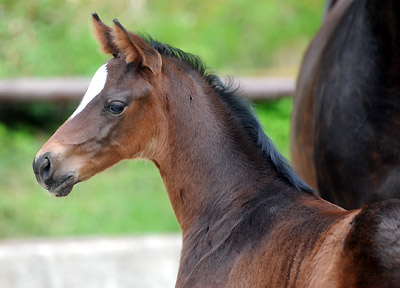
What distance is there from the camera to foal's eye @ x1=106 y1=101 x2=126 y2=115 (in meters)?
2.91

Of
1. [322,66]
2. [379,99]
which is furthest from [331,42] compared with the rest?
[379,99]

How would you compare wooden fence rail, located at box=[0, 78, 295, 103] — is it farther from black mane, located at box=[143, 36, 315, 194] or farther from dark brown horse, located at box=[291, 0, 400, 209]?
black mane, located at box=[143, 36, 315, 194]

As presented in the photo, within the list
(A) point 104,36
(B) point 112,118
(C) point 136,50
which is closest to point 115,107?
(B) point 112,118

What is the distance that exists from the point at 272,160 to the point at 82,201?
4.67m

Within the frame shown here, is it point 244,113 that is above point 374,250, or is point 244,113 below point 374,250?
above

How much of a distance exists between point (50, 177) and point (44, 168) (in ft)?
0.14

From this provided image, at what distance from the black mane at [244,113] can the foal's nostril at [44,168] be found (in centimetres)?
70

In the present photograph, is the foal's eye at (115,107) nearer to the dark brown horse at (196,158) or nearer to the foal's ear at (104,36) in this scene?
the dark brown horse at (196,158)

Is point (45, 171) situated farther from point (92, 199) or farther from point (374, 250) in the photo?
point (92, 199)

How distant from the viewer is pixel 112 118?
294 centimetres

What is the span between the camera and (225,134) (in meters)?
3.07

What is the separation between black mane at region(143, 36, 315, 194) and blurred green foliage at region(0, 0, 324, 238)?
9.66ft

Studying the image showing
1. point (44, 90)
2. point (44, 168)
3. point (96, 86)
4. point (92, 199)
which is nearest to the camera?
point (44, 168)

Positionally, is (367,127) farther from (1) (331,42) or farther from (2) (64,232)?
(2) (64,232)
